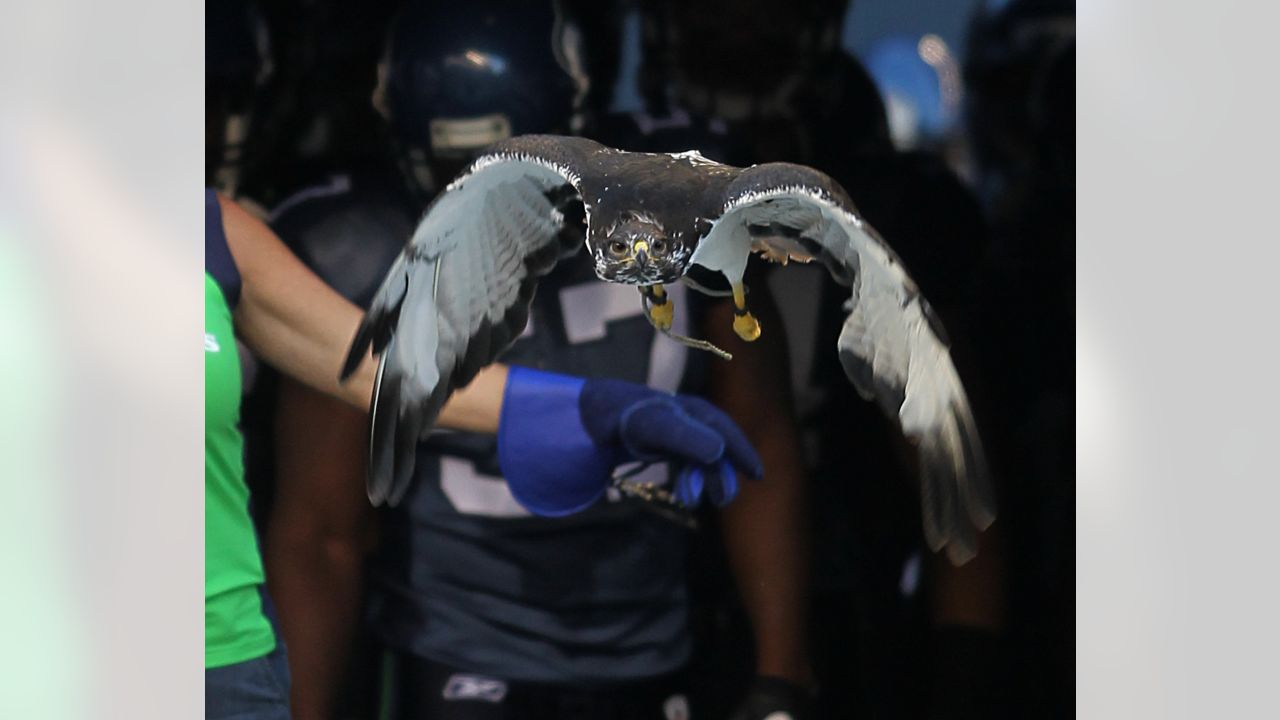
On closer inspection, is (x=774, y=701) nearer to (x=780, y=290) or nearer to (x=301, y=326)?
(x=780, y=290)

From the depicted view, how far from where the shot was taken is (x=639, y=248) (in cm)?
157

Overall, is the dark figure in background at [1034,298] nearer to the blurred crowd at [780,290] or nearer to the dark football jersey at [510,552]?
the blurred crowd at [780,290]

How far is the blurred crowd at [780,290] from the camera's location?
209cm

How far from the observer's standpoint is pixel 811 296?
2.10 meters

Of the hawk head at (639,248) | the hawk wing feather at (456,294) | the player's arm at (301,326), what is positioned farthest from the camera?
the player's arm at (301,326)

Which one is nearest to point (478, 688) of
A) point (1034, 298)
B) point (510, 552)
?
point (510, 552)

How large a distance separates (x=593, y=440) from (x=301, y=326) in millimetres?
536

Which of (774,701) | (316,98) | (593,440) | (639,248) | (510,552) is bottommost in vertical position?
(774,701)

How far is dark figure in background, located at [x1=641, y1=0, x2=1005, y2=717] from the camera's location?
209cm

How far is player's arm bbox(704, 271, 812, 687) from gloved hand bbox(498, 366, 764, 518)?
30mm

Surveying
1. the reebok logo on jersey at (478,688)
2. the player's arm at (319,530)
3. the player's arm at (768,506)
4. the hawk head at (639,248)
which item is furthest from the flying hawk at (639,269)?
the reebok logo on jersey at (478,688)

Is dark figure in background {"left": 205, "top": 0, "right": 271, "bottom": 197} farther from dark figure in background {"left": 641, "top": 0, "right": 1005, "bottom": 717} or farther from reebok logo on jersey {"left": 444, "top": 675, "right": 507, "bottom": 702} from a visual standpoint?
reebok logo on jersey {"left": 444, "top": 675, "right": 507, "bottom": 702}

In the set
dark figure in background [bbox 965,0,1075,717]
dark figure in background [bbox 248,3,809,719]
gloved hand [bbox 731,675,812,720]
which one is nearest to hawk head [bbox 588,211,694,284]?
dark figure in background [bbox 248,3,809,719]

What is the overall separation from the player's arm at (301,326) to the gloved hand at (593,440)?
0.16 feet
